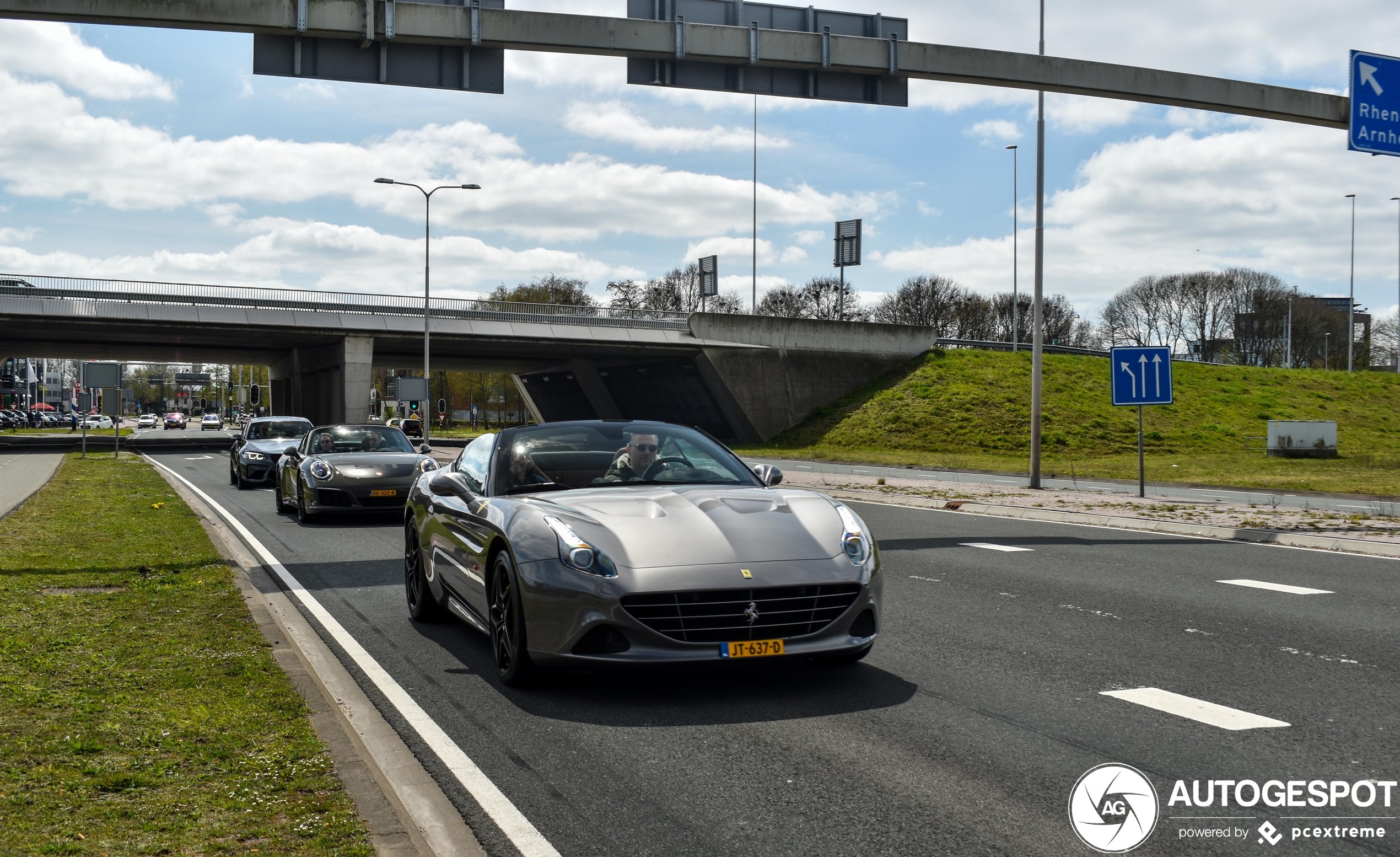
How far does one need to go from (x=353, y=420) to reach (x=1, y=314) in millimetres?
13870

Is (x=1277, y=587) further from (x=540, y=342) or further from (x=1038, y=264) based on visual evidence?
(x=540, y=342)

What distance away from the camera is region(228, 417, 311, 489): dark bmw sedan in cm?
2297

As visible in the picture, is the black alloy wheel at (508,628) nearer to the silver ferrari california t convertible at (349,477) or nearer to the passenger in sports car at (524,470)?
the passenger in sports car at (524,470)

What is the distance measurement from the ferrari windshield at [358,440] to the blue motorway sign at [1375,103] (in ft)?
44.1

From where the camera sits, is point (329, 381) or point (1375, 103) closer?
point (1375, 103)

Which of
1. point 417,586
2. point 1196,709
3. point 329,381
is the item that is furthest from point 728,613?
point 329,381

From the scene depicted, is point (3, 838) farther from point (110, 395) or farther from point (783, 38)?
point (110, 395)

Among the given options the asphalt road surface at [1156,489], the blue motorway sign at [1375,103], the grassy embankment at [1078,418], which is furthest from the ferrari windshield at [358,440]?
the grassy embankment at [1078,418]

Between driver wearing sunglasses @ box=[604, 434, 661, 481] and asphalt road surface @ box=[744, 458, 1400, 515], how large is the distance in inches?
447

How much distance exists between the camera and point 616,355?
55.6 metres

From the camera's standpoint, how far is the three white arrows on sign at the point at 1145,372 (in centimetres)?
1909

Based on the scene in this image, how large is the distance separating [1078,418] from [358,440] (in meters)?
37.1

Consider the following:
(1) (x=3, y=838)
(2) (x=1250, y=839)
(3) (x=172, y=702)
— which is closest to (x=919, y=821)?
(2) (x=1250, y=839)

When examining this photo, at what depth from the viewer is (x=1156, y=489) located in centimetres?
2314
